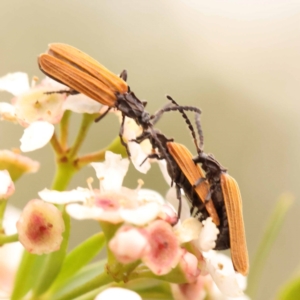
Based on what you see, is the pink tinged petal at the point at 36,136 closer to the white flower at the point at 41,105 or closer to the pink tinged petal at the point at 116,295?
the white flower at the point at 41,105

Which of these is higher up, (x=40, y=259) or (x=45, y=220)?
(x=45, y=220)

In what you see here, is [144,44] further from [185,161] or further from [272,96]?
[185,161]

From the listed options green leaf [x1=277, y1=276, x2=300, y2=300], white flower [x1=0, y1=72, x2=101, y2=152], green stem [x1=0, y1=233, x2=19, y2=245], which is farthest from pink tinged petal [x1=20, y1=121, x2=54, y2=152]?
green leaf [x1=277, y1=276, x2=300, y2=300]

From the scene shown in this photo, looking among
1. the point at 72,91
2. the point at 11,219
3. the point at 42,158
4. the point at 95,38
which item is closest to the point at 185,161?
the point at 72,91

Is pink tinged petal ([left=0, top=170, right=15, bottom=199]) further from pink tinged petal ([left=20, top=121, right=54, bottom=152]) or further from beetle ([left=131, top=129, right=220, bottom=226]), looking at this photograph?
beetle ([left=131, top=129, right=220, bottom=226])

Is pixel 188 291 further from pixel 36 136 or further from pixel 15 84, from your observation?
pixel 15 84

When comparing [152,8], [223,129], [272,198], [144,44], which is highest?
[152,8]
